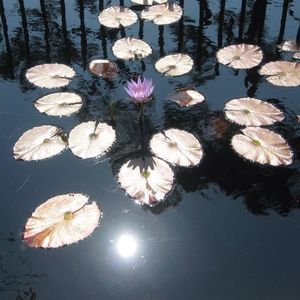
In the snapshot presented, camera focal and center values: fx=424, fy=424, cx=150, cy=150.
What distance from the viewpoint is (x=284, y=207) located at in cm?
298

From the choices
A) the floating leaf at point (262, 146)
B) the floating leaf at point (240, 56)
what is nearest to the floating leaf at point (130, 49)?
the floating leaf at point (240, 56)

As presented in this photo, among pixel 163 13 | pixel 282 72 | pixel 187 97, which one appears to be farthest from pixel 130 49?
pixel 282 72

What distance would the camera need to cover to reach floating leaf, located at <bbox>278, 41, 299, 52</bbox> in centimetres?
455

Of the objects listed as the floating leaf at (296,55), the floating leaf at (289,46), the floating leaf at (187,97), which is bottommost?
the floating leaf at (187,97)

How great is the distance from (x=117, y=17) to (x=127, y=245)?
10.4ft

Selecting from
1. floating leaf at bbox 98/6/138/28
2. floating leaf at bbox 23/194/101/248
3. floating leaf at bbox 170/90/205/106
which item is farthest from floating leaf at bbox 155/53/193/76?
floating leaf at bbox 23/194/101/248

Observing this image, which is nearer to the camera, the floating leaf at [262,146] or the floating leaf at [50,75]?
the floating leaf at [262,146]

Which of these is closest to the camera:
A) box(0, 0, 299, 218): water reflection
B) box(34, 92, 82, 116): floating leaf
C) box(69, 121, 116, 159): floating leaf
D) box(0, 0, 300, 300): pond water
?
box(0, 0, 300, 300): pond water

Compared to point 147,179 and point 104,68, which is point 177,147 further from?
point 104,68

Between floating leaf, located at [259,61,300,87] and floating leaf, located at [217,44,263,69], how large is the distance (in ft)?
0.45

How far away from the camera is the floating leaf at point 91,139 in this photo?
11.1ft

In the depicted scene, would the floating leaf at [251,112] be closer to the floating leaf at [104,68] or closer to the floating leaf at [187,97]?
the floating leaf at [187,97]

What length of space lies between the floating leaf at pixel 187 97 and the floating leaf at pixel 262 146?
565mm

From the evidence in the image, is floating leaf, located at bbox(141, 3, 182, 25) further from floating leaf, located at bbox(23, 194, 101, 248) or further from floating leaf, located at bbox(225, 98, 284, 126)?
floating leaf, located at bbox(23, 194, 101, 248)
